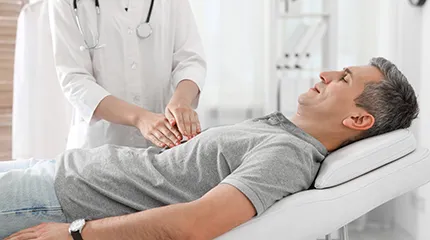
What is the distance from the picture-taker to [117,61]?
2000mm

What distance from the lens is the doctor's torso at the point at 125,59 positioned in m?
1.99

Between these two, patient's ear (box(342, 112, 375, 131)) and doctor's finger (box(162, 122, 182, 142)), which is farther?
doctor's finger (box(162, 122, 182, 142))

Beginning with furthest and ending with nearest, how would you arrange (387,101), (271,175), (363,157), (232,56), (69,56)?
(232,56) → (69,56) → (387,101) → (363,157) → (271,175)

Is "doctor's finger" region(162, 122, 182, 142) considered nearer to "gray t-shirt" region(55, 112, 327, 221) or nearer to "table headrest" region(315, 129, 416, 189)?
"gray t-shirt" region(55, 112, 327, 221)

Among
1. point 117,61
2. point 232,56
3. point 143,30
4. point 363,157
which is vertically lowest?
point 363,157

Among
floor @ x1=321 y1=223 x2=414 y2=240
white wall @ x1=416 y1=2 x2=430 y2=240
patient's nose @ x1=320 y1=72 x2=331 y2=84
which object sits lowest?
floor @ x1=321 y1=223 x2=414 y2=240

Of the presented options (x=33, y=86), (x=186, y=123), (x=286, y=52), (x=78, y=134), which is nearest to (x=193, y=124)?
(x=186, y=123)

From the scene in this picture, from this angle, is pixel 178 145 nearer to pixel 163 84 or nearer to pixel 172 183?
pixel 172 183

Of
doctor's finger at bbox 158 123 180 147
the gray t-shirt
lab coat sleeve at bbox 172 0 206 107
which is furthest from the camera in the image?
lab coat sleeve at bbox 172 0 206 107

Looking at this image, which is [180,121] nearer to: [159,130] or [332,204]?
[159,130]

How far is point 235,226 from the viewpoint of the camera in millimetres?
1316

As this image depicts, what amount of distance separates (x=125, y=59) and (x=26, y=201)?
0.69 metres

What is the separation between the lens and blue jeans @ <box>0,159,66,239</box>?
57.0 inches

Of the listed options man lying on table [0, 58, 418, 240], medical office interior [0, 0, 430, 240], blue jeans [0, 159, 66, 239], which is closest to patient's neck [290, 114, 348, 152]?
man lying on table [0, 58, 418, 240]
